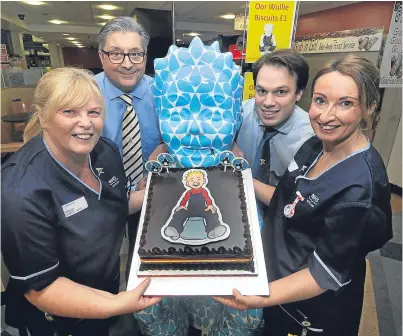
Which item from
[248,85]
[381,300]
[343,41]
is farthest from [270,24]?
[343,41]

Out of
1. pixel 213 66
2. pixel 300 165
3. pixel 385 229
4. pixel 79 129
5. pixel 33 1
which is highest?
pixel 33 1

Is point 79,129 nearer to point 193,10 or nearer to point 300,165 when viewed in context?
point 300,165

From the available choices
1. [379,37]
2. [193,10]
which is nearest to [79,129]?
[379,37]

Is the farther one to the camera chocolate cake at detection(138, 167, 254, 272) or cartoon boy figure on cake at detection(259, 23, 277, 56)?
cartoon boy figure on cake at detection(259, 23, 277, 56)

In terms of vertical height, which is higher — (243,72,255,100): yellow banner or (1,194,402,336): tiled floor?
(243,72,255,100): yellow banner

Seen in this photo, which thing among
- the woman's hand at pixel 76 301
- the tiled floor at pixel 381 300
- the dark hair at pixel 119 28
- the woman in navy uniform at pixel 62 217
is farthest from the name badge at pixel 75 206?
the tiled floor at pixel 381 300

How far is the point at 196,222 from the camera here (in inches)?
36.8

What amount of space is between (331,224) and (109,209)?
27.8 inches

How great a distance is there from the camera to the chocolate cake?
2.80 feet

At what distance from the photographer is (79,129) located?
0.91 m

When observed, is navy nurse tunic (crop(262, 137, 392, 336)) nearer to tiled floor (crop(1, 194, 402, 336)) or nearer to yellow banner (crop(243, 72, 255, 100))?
tiled floor (crop(1, 194, 402, 336))

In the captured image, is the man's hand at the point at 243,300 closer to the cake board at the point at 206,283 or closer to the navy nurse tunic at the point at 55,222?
the cake board at the point at 206,283

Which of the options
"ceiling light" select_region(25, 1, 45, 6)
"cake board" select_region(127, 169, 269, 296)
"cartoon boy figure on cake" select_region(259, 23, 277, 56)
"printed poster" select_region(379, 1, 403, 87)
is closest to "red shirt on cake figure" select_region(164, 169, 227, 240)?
"cake board" select_region(127, 169, 269, 296)

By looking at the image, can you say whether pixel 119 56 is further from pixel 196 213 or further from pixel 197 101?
pixel 196 213
